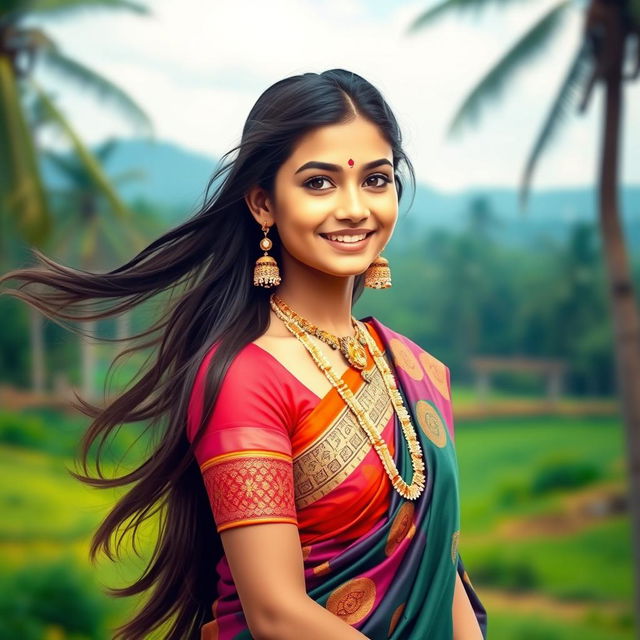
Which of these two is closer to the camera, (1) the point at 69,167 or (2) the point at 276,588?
(2) the point at 276,588

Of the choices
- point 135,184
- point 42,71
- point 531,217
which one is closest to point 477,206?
point 531,217

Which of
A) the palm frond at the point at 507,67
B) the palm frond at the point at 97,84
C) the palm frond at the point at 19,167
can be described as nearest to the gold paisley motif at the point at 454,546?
the palm frond at the point at 507,67

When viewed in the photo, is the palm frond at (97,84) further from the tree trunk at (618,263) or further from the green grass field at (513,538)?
the tree trunk at (618,263)

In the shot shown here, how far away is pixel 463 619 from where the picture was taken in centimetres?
261

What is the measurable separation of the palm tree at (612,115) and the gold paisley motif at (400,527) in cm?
1002

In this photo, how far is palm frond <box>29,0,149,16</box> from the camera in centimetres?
1539

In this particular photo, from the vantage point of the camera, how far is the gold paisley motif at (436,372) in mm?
2744

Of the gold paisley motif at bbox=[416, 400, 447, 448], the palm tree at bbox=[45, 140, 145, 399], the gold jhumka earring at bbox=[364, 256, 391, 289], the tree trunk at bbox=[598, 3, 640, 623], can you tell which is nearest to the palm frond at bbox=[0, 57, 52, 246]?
the tree trunk at bbox=[598, 3, 640, 623]

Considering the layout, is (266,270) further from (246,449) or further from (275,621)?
(275,621)

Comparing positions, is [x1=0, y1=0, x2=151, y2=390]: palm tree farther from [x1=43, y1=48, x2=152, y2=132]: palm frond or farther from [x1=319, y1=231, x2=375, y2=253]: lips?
[x1=319, y1=231, x2=375, y2=253]: lips

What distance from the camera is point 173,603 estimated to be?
264cm

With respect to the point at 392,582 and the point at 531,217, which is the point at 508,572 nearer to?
the point at 531,217

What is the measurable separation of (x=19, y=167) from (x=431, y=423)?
36.6ft

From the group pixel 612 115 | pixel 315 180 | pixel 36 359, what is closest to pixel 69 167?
pixel 36 359
